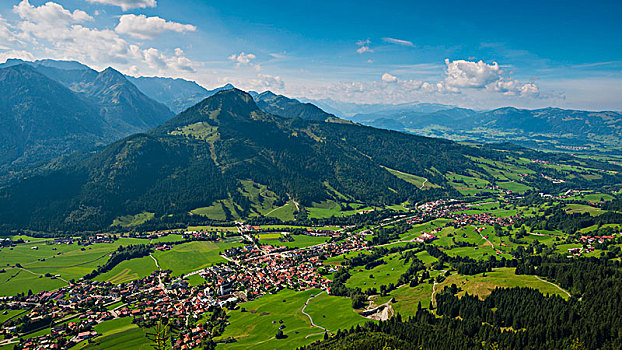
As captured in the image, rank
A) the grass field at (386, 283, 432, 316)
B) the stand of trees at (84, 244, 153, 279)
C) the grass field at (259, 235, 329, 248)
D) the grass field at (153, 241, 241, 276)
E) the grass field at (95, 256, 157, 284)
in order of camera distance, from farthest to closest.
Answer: the grass field at (259, 235, 329, 248) → the grass field at (153, 241, 241, 276) → the stand of trees at (84, 244, 153, 279) → the grass field at (95, 256, 157, 284) → the grass field at (386, 283, 432, 316)

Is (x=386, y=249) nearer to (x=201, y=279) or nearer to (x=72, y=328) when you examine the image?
(x=201, y=279)

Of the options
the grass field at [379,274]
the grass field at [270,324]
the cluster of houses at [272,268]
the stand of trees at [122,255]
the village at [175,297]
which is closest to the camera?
the grass field at [270,324]

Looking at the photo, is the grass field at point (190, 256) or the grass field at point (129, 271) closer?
the grass field at point (129, 271)

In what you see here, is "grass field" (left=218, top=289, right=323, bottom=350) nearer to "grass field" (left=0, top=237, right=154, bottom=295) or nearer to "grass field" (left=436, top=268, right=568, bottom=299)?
"grass field" (left=436, top=268, right=568, bottom=299)

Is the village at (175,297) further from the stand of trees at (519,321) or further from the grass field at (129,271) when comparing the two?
the stand of trees at (519,321)

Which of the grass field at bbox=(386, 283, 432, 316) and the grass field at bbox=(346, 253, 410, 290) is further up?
the grass field at bbox=(386, 283, 432, 316)

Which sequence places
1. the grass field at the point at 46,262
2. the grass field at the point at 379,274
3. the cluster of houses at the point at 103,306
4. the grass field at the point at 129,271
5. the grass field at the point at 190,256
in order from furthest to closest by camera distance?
1. the grass field at the point at 190,256
2. the grass field at the point at 129,271
3. the grass field at the point at 46,262
4. the grass field at the point at 379,274
5. the cluster of houses at the point at 103,306

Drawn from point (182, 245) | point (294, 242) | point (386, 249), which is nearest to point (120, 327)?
point (182, 245)

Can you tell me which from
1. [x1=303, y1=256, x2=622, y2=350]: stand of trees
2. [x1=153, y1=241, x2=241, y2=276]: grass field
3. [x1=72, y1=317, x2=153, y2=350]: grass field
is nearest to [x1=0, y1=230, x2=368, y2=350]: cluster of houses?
[x1=72, y1=317, x2=153, y2=350]: grass field

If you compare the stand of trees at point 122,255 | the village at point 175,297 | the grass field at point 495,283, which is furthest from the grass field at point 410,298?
the stand of trees at point 122,255

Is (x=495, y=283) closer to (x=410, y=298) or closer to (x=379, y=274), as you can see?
(x=410, y=298)

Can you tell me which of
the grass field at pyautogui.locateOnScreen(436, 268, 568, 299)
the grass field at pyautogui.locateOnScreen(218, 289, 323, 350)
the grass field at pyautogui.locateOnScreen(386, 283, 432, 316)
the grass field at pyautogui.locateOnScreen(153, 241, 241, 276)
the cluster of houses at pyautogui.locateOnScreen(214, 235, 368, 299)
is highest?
the grass field at pyautogui.locateOnScreen(436, 268, 568, 299)
